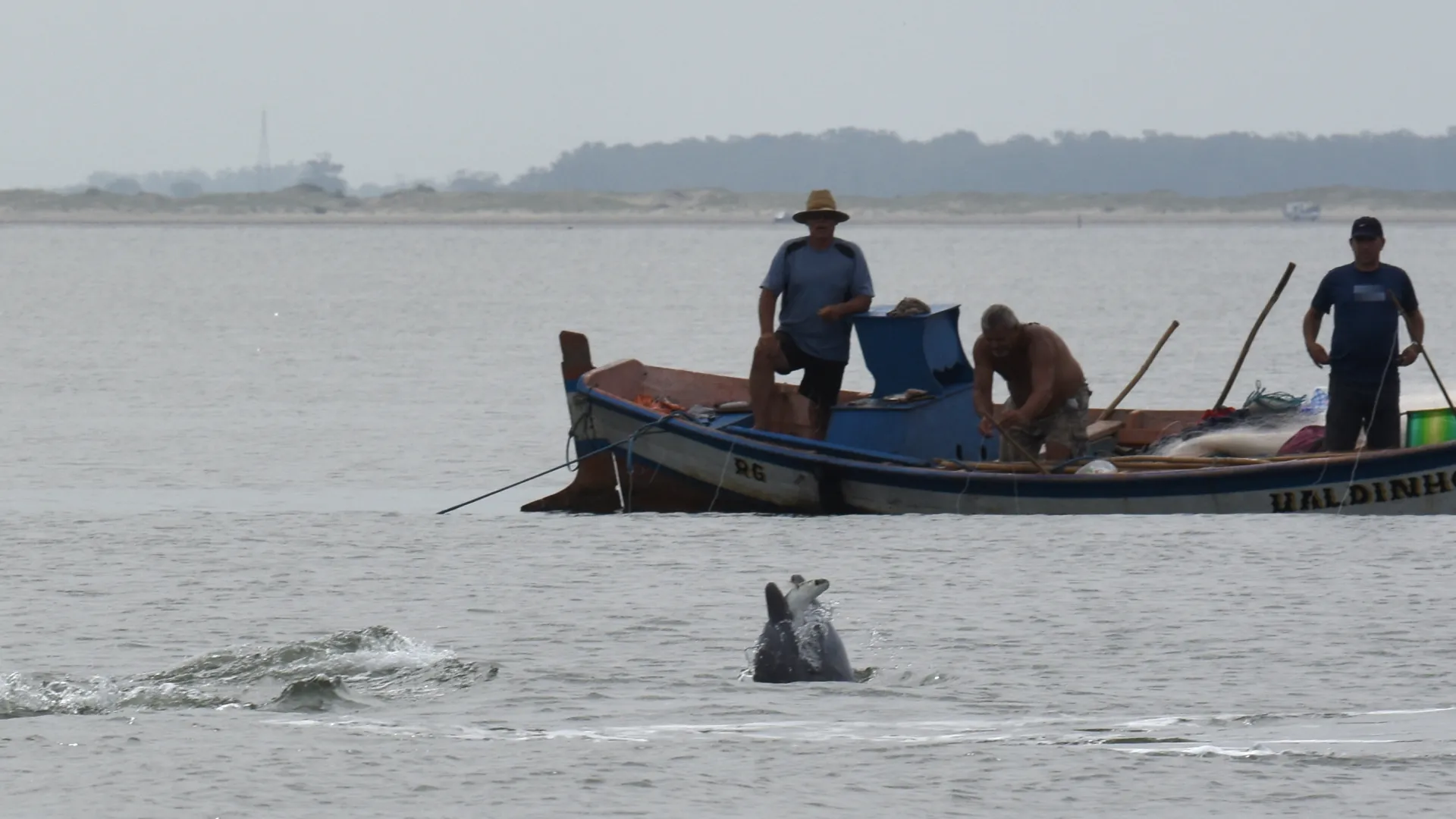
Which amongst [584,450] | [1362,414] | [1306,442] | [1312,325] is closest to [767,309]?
[584,450]

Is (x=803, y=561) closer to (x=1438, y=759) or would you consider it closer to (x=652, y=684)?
(x=652, y=684)

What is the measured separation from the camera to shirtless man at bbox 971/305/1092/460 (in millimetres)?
14312

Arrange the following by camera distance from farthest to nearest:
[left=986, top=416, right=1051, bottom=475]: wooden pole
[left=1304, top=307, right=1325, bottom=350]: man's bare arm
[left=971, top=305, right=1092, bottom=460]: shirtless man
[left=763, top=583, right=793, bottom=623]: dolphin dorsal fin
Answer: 1. [left=986, top=416, right=1051, bottom=475]: wooden pole
2. [left=971, top=305, right=1092, bottom=460]: shirtless man
3. [left=1304, top=307, right=1325, bottom=350]: man's bare arm
4. [left=763, top=583, right=793, bottom=623]: dolphin dorsal fin

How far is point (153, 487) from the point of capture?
1872cm

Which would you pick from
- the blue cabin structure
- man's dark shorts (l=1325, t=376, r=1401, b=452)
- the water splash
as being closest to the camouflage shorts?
the blue cabin structure

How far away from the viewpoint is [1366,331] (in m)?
14.1

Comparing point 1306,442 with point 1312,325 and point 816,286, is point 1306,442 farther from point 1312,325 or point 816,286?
point 816,286

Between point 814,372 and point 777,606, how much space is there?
546 cm

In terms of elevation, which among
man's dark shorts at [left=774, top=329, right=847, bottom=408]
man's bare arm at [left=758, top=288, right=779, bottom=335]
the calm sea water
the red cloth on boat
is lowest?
the calm sea water

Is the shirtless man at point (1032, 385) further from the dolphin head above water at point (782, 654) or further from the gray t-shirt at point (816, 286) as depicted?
the dolphin head above water at point (782, 654)

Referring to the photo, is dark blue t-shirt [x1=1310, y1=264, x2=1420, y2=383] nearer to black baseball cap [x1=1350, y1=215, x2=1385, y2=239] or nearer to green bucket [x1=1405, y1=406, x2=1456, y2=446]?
black baseball cap [x1=1350, y1=215, x2=1385, y2=239]

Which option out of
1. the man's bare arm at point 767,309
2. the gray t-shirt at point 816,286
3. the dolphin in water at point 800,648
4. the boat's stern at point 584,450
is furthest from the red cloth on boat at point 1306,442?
the dolphin in water at point 800,648

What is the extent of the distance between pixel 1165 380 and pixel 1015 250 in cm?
Result: 10626

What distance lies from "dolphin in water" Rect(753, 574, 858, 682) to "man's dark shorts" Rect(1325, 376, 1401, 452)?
5421 millimetres
